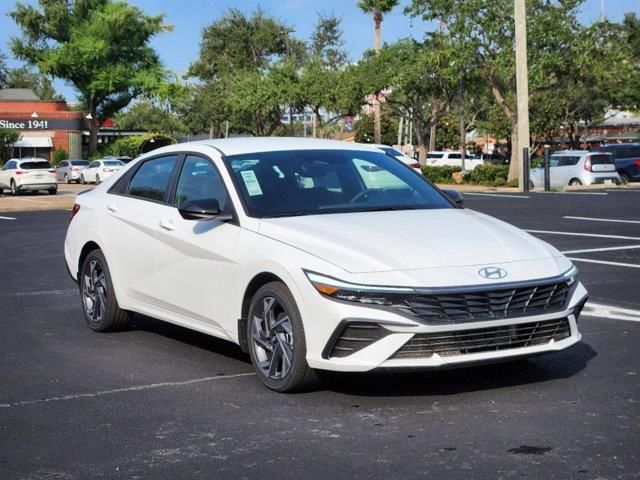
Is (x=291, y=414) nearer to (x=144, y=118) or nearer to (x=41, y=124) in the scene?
(x=41, y=124)

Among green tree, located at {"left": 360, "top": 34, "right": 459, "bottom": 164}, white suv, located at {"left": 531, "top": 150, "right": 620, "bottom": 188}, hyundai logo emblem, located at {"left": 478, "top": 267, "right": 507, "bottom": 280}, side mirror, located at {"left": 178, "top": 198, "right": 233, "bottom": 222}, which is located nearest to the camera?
hyundai logo emblem, located at {"left": 478, "top": 267, "right": 507, "bottom": 280}

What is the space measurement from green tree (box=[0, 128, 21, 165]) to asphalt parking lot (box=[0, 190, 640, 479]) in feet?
212

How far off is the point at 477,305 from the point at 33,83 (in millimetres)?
132807

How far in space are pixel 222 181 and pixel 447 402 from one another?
2.28 meters

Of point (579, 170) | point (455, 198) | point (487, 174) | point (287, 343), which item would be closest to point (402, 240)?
point (287, 343)

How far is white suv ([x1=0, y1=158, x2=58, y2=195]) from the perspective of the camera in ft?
143

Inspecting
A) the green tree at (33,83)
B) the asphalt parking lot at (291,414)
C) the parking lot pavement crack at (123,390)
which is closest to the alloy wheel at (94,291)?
the asphalt parking lot at (291,414)

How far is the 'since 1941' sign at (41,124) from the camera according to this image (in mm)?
75312

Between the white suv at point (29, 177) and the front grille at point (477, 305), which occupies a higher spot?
the white suv at point (29, 177)

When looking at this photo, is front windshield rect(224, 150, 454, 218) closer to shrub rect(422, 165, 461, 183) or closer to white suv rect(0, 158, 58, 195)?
white suv rect(0, 158, 58, 195)

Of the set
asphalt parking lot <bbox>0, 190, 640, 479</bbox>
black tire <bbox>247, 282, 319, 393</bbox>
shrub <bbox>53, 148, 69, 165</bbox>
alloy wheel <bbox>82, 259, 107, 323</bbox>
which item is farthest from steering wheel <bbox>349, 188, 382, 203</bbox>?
shrub <bbox>53, 148, 69, 165</bbox>

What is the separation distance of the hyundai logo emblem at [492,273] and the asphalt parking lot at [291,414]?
713 millimetres

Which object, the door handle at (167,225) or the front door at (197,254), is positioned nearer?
the front door at (197,254)

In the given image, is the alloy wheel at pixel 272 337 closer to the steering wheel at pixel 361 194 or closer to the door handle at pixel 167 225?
the steering wheel at pixel 361 194
